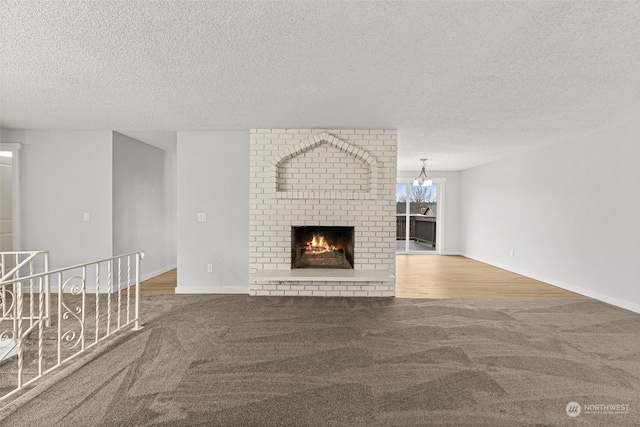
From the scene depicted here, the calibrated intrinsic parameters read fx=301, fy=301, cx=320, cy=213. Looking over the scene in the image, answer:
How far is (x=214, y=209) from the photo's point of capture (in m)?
4.71

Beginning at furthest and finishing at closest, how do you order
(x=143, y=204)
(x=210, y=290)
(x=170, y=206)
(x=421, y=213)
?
(x=421, y=213)
(x=170, y=206)
(x=143, y=204)
(x=210, y=290)

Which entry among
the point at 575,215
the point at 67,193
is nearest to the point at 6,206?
the point at 67,193

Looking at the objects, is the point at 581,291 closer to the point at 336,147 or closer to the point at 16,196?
the point at 336,147

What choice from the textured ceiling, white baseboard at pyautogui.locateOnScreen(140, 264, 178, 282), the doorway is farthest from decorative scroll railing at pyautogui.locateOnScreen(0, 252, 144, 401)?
the doorway

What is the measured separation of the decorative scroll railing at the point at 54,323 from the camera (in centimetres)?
222

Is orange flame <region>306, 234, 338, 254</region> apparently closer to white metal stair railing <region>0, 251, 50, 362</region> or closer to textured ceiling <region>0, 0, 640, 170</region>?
textured ceiling <region>0, 0, 640, 170</region>

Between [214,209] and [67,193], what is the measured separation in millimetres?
2327

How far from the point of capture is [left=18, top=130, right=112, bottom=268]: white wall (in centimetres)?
471

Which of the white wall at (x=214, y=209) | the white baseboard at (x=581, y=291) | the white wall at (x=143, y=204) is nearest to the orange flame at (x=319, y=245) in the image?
the white wall at (x=214, y=209)

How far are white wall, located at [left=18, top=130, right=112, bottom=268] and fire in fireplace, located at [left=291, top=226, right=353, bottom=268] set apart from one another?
9.79ft

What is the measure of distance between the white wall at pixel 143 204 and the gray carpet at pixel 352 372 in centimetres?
223

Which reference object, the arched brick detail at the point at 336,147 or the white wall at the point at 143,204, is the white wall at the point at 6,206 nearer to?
the white wall at the point at 143,204

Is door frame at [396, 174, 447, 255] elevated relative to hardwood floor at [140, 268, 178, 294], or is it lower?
elevated

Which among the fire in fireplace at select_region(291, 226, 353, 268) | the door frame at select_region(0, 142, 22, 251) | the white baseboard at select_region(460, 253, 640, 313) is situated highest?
the door frame at select_region(0, 142, 22, 251)
